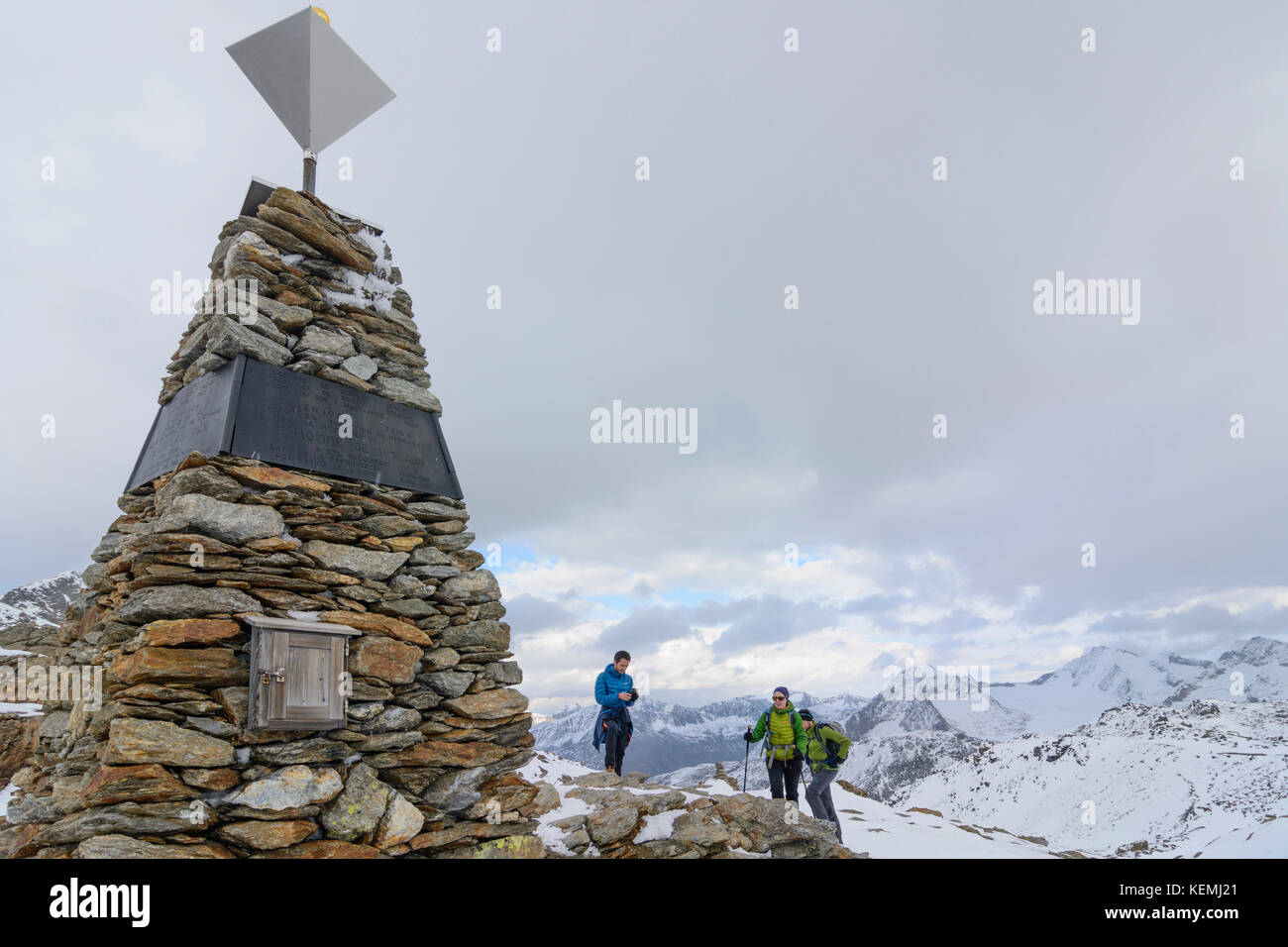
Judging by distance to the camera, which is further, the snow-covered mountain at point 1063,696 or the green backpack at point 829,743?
the snow-covered mountain at point 1063,696

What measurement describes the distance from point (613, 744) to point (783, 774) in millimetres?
2786

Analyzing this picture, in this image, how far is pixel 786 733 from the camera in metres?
10.3

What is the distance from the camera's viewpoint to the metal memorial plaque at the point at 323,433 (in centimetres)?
692

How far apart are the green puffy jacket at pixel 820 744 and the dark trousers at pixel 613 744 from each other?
3070 mm

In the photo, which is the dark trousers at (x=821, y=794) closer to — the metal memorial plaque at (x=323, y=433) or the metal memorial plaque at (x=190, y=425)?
the metal memorial plaque at (x=323, y=433)

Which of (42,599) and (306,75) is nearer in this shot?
(306,75)

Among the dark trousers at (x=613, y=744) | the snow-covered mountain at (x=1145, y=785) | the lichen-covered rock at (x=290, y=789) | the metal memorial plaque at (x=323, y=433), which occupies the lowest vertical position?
the snow-covered mountain at (x=1145, y=785)

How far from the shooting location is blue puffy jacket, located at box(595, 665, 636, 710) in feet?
33.8

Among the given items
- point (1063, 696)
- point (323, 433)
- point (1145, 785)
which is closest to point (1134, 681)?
point (1063, 696)

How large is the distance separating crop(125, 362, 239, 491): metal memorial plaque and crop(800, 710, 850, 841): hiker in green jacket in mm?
9310

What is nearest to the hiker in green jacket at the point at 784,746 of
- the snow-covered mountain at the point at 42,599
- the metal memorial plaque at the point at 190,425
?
the metal memorial plaque at the point at 190,425

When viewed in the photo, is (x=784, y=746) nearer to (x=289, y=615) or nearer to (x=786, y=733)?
(x=786, y=733)
